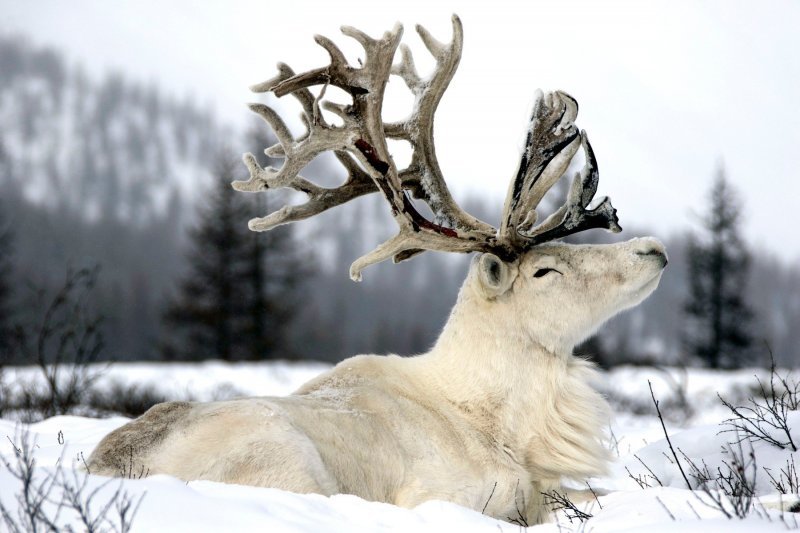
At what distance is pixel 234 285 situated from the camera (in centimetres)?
2931

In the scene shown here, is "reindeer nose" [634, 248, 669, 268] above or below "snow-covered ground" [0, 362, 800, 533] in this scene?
above

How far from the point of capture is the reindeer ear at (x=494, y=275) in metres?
5.45

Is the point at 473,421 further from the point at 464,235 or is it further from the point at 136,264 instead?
the point at 136,264

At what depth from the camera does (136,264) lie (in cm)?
8894

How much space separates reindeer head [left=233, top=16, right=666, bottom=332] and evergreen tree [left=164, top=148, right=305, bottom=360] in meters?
23.2

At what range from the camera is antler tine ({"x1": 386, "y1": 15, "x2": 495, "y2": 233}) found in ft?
18.8

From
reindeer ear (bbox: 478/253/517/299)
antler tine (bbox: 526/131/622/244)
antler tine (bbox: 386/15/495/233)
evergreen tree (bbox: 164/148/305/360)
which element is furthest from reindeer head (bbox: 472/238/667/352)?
evergreen tree (bbox: 164/148/305/360)

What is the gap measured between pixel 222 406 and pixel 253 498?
1.34 metres

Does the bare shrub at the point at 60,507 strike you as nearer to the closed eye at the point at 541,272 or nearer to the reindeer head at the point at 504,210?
the reindeer head at the point at 504,210

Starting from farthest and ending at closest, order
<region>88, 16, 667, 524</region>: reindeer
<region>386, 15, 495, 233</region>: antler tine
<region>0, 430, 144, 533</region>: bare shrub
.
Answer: <region>386, 15, 495, 233</region>: antler tine → <region>88, 16, 667, 524</region>: reindeer → <region>0, 430, 144, 533</region>: bare shrub

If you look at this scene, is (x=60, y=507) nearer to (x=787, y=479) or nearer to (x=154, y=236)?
(x=787, y=479)

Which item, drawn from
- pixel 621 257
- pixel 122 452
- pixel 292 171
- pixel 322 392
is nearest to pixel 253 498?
pixel 122 452

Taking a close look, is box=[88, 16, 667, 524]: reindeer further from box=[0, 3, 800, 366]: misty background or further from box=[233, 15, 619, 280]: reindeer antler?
box=[0, 3, 800, 366]: misty background

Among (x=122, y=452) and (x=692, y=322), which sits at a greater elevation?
(x=122, y=452)
